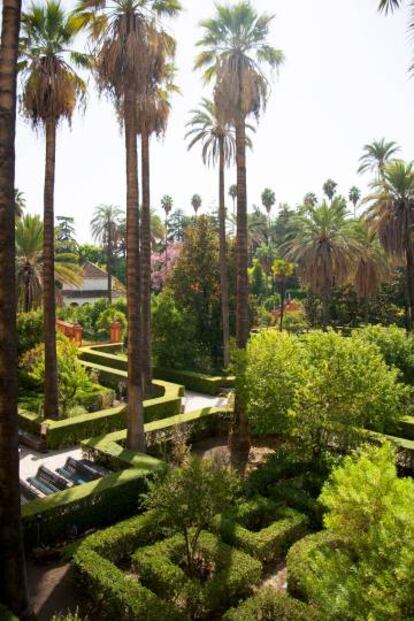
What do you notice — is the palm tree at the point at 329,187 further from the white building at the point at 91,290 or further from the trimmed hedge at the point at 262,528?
the trimmed hedge at the point at 262,528

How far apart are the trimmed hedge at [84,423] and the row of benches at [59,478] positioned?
249 cm

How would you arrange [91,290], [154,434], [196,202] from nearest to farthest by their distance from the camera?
[154,434]
[91,290]
[196,202]

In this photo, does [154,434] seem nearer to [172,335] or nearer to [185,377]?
[185,377]

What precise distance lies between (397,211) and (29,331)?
18.4 metres

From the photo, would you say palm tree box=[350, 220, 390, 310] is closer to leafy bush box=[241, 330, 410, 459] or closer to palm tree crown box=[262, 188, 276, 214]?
leafy bush box=[241, 330, 410, 459]

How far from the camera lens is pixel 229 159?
85.8 ft

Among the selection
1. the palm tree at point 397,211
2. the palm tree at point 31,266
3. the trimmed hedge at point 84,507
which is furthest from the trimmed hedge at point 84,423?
the palm tree at point 397,211

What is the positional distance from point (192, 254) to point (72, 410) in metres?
12.5

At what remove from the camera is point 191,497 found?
8.16m

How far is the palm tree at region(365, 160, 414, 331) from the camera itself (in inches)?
991

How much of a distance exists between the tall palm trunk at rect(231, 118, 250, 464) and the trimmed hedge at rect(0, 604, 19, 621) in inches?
349

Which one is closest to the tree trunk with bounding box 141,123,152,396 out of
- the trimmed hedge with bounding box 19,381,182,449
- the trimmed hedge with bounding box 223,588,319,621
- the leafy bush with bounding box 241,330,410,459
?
the trimmed hedge with bounding box 19,381,182,449

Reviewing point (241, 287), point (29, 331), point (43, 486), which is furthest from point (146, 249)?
point (43, 486)

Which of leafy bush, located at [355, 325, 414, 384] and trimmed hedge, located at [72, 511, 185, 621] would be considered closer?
trimmed hedge, located at [72, 511, 185, 621]
